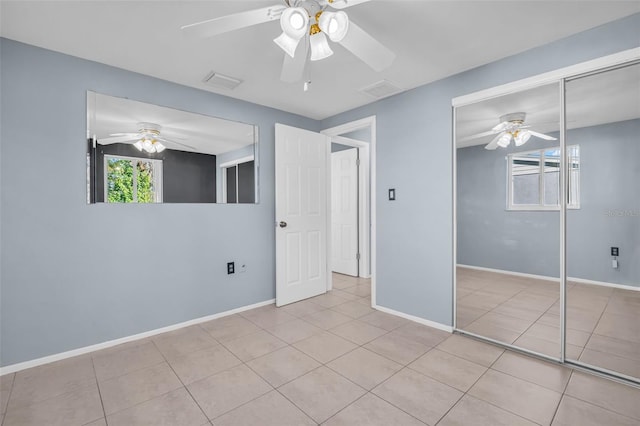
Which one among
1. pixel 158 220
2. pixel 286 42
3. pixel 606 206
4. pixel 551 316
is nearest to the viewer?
pixel 286 42

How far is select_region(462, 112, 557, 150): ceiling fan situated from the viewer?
2.41 metres

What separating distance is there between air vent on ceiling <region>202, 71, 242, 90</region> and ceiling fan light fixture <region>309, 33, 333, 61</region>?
1345mm

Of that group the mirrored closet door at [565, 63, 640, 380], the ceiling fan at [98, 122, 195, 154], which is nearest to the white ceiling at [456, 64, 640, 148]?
the mirrored closet door at [565, 63, 640, 380]

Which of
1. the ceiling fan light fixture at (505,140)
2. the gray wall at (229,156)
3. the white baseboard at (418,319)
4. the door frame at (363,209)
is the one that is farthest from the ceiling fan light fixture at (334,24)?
the door frame at (363,209)

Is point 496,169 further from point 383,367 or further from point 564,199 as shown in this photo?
point 383,367

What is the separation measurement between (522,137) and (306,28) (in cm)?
198

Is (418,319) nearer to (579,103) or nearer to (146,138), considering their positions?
(579,103)

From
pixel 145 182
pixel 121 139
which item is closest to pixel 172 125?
pixel 121 139

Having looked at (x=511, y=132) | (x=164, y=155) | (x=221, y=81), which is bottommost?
(x=164, y=155)

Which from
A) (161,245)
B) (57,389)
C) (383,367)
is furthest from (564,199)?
(57,389)

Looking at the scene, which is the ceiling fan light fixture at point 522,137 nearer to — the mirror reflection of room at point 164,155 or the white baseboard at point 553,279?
the white baseboard at point 553,279

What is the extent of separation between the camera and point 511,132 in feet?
8.25

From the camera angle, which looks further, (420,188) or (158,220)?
(420,188)

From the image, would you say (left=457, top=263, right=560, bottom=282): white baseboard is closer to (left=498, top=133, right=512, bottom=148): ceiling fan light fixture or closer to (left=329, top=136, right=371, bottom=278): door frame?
(left=498, top=133, right=512, bottom=148): ceiling fan light fixture
